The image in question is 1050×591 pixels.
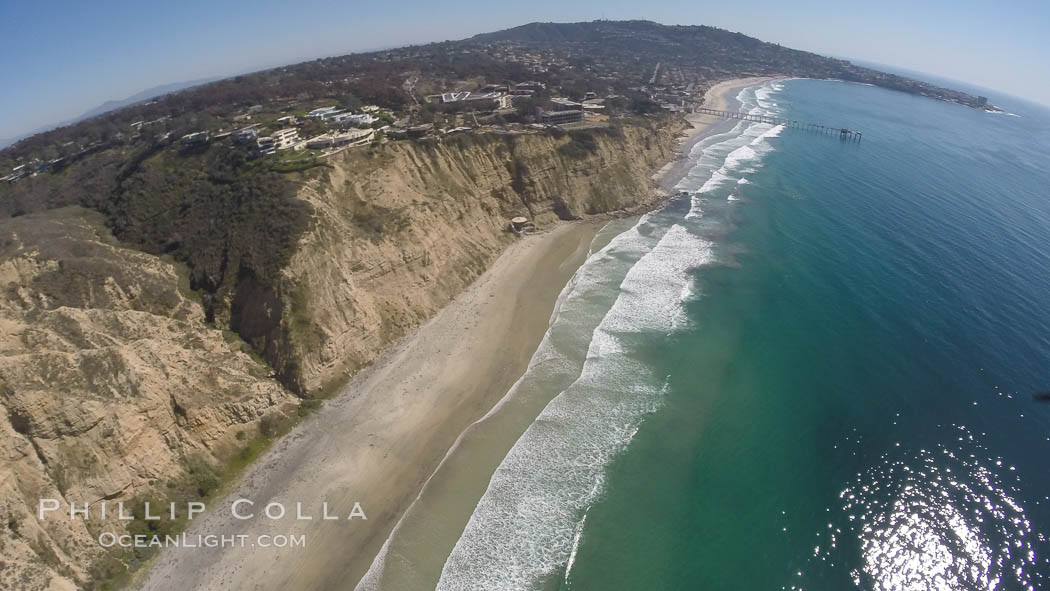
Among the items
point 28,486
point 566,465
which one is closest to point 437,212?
point 566,465

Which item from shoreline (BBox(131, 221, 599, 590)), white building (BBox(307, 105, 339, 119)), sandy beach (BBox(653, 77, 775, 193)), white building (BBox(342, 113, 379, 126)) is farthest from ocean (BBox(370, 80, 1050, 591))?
white building (BBox(307, 105, 339, 119))

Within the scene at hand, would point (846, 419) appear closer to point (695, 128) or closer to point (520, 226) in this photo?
point (520, 226)

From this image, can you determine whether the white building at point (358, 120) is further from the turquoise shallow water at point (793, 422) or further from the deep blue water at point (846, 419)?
the deep blue water at point (846, 419)

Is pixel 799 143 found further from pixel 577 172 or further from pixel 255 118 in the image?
pixel 255 118

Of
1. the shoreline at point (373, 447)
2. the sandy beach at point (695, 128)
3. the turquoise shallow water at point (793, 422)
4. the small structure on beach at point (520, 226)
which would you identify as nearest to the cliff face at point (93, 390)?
the shoreline at point (373, 447)

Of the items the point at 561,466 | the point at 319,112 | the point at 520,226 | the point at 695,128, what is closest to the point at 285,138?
the point at 319,112

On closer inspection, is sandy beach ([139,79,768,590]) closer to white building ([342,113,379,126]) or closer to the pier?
white building ([342,113,379,126])

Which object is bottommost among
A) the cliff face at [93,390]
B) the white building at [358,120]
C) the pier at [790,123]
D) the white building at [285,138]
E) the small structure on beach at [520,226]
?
the cliff face at [93,390]
